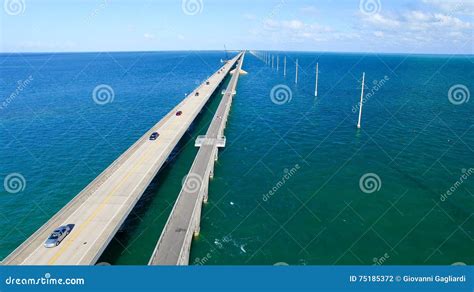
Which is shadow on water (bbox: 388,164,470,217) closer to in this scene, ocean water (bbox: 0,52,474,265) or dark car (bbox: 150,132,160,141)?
ocean water (bbox: 0,52,474,265)

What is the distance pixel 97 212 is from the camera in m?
36.3

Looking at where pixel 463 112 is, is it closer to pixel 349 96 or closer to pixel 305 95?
pixel 349 96

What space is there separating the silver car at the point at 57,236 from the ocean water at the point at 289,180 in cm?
503

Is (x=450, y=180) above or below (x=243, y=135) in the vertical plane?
below

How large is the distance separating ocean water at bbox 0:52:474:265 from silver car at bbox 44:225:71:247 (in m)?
5.03

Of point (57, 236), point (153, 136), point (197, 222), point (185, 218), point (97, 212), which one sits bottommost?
point (197, 222)

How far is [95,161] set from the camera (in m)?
59.7

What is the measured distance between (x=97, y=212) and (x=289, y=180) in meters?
29.1

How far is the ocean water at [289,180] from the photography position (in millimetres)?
35812

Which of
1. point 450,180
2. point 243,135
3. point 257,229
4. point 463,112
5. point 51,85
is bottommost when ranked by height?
point 257,229

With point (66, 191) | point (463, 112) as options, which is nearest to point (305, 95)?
point (463, 112)

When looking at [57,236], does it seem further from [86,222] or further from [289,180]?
[289,180]

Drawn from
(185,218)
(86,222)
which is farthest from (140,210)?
(185,218)

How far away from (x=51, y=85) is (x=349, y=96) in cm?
13947
